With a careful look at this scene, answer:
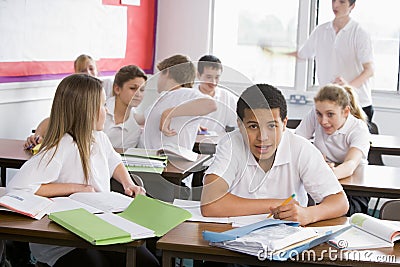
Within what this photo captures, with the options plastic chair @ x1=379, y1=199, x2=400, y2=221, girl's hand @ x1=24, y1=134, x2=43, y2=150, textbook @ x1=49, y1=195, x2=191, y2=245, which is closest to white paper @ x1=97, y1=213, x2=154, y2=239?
textbook @ x1=49, y1=195, x2=191, y2=245

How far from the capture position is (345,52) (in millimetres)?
5531

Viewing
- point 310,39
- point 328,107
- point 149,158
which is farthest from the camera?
point 310,39

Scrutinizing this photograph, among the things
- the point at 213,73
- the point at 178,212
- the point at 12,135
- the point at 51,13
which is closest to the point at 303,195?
the point at 178,212

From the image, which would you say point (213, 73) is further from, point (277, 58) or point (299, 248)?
point (277, 58)

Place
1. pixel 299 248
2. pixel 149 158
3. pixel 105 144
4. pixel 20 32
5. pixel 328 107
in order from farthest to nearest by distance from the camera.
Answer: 1. pixel 20 32
2. pixel 328 107
3. pixel 105 144
4. pixel 149 158
5. pixel 299 248

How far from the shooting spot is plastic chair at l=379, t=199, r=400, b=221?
106 inches

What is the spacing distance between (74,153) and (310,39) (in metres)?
3.53

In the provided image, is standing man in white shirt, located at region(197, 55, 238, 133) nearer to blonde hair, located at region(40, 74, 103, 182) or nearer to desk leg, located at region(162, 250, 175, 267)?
desk leg, located at region(162, 250, 175, 267)

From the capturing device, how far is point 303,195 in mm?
2750

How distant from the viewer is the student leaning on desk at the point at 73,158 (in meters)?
2.55

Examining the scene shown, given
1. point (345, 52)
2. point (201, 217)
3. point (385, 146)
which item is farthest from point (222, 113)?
point (345, 52)
